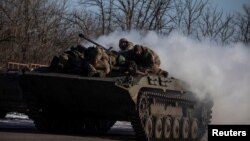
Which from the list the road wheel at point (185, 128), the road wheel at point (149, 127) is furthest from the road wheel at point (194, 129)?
the road wheel at point (149, 127)

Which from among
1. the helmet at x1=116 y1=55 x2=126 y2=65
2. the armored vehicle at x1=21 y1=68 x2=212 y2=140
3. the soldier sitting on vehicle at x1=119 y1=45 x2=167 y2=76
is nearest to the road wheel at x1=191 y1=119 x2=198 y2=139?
the armored vehicle at x1=21 y1=68 x2=212 y2=140

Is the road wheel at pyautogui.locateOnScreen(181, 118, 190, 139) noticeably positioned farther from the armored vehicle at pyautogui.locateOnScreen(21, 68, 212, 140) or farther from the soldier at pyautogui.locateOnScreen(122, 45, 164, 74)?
the soldier at pyautogui.locateOnScreen(122, 45, 164, 74)

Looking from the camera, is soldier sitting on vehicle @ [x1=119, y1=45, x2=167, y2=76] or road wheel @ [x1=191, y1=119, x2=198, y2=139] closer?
soldier sitting on vehicle @ [x1=119, y1=45, x2=167, y2=76]

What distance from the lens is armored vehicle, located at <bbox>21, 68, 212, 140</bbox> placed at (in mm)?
17828

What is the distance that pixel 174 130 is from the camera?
20.0 metres

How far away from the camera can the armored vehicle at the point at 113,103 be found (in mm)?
17828

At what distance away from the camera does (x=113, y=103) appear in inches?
721

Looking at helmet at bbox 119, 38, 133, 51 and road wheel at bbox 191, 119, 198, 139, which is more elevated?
helmet at bbox 119, 38, 133, 51

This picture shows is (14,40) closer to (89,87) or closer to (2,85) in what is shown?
(2,85)

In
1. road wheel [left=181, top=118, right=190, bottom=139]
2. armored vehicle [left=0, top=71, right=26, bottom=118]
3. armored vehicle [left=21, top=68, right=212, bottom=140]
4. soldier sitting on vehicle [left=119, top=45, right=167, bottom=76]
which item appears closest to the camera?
armored vehicle [left=21, top=68, right=212, bottom=140]

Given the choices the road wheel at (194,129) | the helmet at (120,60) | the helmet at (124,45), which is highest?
the helmet at (124,45)

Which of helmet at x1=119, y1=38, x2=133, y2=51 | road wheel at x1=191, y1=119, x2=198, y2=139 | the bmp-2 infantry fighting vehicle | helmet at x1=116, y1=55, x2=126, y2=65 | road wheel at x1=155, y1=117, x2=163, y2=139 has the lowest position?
road wheel at x1=191, y1=119, x2=198, y2=139

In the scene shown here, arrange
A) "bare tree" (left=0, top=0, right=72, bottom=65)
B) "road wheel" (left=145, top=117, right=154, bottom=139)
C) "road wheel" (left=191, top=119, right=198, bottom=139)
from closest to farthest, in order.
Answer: "road wheel" (left=145, top=117, right=154, bottom=139) → "road wheel" (left=191, top=119, right=198, bottom=139) → "bare tree" (left=0, top=0, right=72, bottom=65)

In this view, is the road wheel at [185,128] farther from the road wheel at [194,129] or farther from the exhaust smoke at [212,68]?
the exhaust smoke at [212,68]
